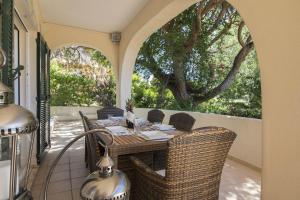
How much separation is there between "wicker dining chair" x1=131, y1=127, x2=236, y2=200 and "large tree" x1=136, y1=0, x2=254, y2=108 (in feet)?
13.0

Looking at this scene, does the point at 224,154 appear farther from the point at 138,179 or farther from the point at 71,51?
the point at 71,51

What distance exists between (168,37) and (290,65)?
4313 millimetres

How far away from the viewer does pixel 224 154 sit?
1.66m

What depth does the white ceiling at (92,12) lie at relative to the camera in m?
3.82

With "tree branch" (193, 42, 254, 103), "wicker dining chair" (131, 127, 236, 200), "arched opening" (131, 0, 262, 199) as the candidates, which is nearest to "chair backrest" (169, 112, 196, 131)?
"wicker dining chair" (131, 127, 236, 200)

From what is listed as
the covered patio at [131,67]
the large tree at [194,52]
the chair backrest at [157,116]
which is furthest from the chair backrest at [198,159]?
the large tree at [194,52]

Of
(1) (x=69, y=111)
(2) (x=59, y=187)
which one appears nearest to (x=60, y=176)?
(2) (x=59, y=187)

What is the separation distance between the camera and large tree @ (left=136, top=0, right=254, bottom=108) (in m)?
5.25

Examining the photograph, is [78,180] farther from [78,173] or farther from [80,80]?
[80,80]

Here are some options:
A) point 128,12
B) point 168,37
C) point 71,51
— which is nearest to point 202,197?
point 128,12

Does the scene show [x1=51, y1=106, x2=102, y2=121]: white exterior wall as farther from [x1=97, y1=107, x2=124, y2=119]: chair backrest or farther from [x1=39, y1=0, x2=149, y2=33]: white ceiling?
[x1=97, y1=107, x2=124, y2=119]: chair backrest

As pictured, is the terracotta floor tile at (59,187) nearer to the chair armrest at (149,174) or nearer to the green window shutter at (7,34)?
the chair armrest at (149,174)

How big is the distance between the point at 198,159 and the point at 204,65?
16.0ft

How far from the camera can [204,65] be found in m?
6.09
